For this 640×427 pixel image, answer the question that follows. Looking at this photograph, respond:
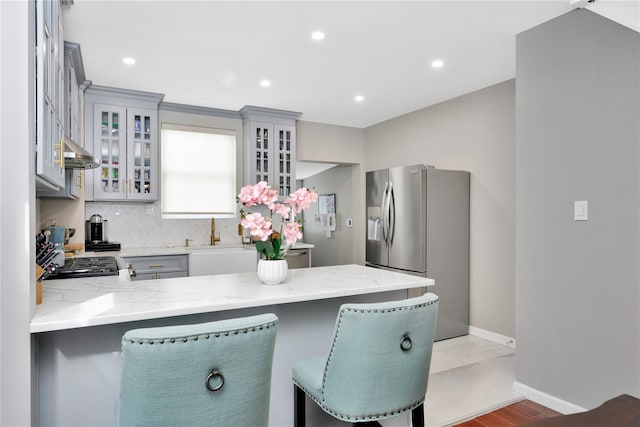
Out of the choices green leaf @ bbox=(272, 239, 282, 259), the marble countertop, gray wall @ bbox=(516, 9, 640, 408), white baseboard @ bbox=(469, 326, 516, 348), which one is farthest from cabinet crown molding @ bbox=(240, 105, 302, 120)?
white baseboard @ bbox=(469, 326, 516, 348)

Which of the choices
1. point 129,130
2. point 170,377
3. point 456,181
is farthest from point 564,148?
point 129,130

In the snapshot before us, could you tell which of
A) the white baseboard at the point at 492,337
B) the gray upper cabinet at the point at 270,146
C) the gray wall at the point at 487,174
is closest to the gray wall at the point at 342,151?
the gray upper cabinet at the point at 270,146

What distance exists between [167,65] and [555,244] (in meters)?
3.33

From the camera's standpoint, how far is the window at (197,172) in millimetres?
4613

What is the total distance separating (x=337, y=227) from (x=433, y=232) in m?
2.57

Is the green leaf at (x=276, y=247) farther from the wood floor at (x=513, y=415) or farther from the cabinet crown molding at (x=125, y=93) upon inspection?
Result: the cabinet crown molding at (x=125, y=93)

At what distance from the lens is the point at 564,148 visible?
2.48 m

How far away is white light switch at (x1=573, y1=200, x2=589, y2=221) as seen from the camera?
7.74 ft

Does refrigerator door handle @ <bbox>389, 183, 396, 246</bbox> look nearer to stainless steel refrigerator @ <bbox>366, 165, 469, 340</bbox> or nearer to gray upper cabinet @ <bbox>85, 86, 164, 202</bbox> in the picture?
stainless steel refrigerator @ <bbox>366, 165, 469, 340</bbox>

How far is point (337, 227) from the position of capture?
6363 mm

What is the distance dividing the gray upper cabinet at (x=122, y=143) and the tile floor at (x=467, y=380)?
339 centimetres

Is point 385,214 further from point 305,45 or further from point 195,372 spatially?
point 195,372

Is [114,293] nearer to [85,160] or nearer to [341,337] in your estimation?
[341,337]

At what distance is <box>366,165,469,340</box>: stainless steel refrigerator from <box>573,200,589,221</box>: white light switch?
159cm
